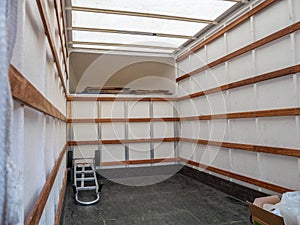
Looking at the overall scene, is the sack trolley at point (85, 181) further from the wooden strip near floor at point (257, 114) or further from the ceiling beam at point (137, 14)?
the ceiling beam at point (137, 14)

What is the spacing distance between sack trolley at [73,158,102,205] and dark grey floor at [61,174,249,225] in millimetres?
125

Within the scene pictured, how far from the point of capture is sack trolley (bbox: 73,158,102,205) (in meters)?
3.65

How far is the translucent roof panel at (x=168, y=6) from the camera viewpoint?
3.23 meters

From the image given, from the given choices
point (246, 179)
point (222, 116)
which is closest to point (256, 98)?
point (222, 116)

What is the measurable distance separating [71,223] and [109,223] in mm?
439

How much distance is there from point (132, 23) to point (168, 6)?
2.44 feet

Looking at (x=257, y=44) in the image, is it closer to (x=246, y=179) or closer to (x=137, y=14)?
(x=137, y=14)

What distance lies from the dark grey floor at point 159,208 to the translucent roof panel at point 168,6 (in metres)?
2.76

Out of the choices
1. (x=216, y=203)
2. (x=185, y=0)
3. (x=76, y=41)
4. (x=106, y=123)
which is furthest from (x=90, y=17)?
(x=216, y=203)

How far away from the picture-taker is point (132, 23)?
3.88m

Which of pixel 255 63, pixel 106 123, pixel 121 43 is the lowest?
pixel 106 123

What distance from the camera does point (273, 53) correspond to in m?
2.93

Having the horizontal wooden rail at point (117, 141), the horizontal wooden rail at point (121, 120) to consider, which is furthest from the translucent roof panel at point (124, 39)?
the horizontal wooden rail at point (117, 141)

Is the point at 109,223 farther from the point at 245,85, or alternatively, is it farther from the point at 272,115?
the point at 245,85
